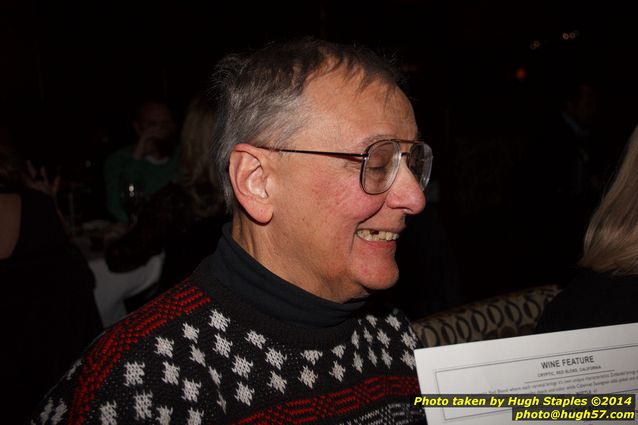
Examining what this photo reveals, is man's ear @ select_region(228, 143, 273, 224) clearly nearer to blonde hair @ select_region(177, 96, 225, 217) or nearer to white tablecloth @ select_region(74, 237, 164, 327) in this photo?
blonde hair @ select_region(177, 96, 225, 217)

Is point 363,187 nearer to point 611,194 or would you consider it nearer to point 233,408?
point 233,408

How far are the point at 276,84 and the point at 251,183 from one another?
217 mm

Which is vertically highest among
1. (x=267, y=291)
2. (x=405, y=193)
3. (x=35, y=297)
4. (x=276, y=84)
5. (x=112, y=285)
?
(x=276, y=84)

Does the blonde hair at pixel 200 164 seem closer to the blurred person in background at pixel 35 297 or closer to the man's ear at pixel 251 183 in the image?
the blurred person in background at pixel 35 297

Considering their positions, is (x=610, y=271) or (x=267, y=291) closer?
(x=267, y=291)

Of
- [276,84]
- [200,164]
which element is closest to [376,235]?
[276,84]

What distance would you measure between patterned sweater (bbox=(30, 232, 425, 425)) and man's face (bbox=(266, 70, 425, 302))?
150mm

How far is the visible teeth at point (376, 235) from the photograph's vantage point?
122 centimetres

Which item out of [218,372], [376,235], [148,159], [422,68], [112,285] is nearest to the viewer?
[218,372]

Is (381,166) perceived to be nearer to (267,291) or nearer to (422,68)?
(267,291)

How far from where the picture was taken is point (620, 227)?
5.55 feet

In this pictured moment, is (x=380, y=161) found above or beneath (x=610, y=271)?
above

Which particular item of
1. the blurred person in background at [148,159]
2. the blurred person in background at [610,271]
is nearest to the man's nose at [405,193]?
the blurred person in background at [610,271]

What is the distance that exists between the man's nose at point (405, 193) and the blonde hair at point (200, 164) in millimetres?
1412
